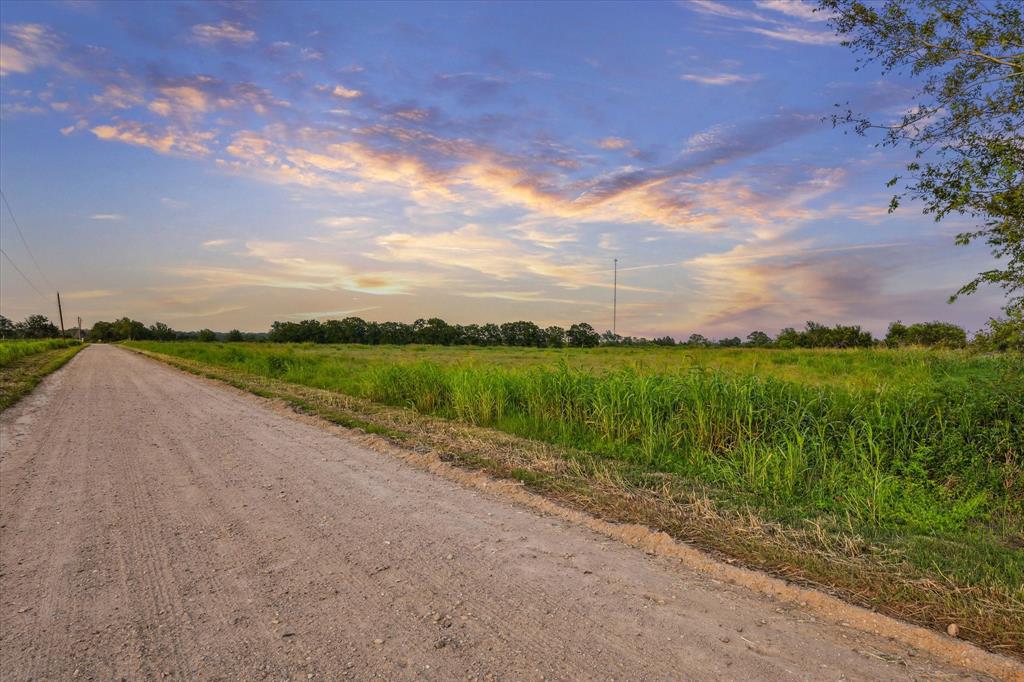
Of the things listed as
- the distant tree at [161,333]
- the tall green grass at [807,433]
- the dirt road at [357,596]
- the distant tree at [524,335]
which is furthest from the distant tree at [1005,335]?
the distant tree at [161,333]

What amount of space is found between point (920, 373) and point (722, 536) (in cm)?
1357

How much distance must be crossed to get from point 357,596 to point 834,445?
5.81 m

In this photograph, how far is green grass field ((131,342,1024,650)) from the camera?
4.22 metres

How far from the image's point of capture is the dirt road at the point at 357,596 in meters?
2.56

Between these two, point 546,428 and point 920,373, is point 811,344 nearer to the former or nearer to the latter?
point 920,373

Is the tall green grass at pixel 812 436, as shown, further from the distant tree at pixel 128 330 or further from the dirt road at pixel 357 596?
the distant tree at pixel 128 330

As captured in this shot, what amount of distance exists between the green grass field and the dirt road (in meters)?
1.35

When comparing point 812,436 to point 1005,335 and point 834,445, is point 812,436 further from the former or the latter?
point 1005,335

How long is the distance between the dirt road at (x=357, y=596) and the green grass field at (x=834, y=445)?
4.45 ft

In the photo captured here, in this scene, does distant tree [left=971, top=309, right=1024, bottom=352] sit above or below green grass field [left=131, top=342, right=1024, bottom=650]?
above

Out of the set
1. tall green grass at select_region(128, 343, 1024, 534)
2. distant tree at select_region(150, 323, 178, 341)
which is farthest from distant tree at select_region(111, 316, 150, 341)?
tall green grass at select_region(128, 343, 1024, 534)

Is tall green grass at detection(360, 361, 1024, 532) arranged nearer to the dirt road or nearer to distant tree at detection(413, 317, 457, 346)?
the dirt road

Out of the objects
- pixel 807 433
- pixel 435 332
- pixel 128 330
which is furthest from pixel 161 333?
pixel 807 433

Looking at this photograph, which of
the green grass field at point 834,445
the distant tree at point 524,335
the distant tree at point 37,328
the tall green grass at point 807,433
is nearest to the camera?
the green grass field at point 834,445
